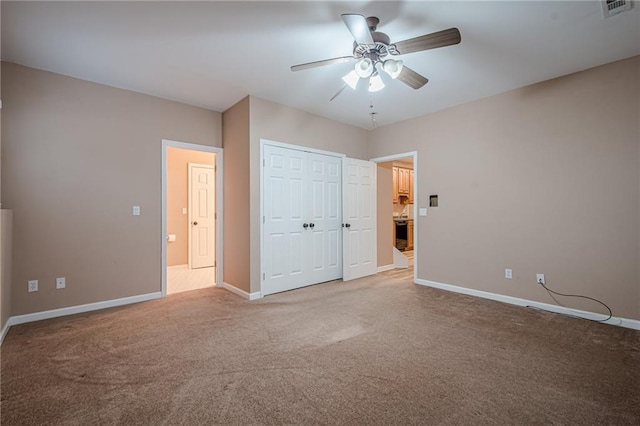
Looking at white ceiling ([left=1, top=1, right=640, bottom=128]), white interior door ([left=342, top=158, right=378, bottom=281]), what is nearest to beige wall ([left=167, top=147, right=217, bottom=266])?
white ceiling ([left=1, top=1, right=640, bottom=128])

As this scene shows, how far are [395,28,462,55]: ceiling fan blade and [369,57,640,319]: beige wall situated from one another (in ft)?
7.01

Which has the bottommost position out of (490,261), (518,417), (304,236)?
(518,417)

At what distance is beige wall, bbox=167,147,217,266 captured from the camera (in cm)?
575

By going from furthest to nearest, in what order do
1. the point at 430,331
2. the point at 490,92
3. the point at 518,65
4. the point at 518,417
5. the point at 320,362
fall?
the point at 490,92 → the point at 518,65 → the point at 430,331 → the point at 320,362 → the point at 518,417

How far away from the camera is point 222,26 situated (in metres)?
2.37

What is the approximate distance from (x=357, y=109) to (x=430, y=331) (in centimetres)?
313

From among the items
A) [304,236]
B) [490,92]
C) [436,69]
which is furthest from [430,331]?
[490,92]

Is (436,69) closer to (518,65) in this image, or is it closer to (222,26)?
(518,65)

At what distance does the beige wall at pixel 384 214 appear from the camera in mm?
5445

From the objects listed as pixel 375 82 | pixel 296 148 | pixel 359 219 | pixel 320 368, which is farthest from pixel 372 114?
pixel 320 368

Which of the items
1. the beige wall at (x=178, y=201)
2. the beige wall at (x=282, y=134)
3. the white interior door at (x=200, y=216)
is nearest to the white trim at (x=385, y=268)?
the beige wall at (x=282, y=134)

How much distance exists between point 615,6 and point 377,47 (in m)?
1.74

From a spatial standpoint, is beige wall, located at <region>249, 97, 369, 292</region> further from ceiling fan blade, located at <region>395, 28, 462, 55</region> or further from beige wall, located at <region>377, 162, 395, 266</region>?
ceiling fan blade, located at <region>395, 28, 462, 55</region>

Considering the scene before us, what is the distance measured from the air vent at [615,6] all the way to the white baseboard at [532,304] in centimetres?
278
